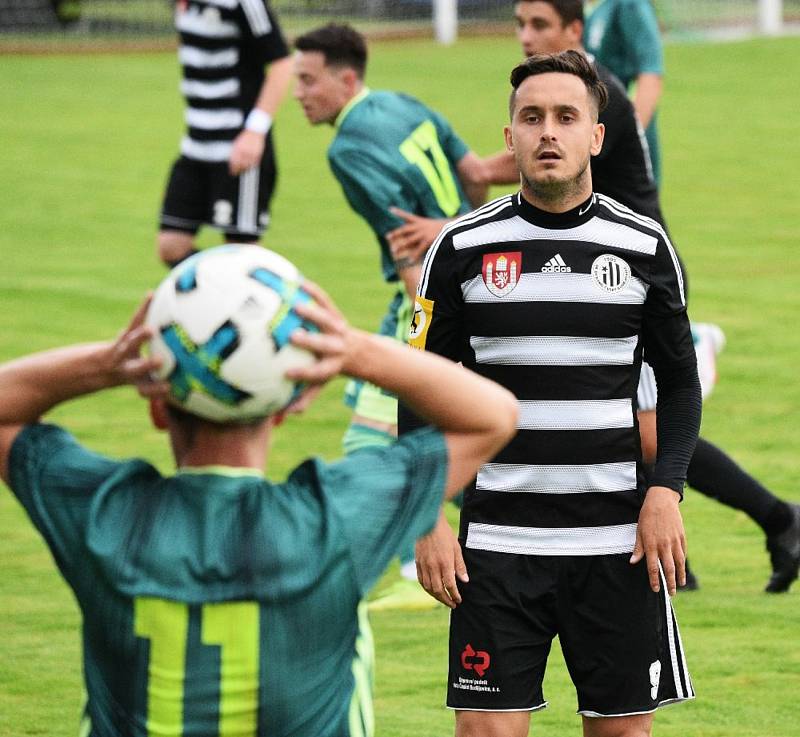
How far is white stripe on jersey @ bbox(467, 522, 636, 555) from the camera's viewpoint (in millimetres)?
4434

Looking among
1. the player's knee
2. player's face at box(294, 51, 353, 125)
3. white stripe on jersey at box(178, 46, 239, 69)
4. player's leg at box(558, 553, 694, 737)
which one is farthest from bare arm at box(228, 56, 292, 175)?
player's leg at box(558, 553, 694, 737)

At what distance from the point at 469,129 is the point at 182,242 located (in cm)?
1132

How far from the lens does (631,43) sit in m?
10.2

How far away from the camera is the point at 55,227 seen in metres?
17.4

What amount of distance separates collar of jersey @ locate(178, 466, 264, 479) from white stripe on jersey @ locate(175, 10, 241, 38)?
892cm

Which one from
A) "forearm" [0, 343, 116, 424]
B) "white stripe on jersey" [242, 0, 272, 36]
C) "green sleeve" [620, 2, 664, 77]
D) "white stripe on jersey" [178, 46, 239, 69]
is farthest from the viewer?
"white stripe on jersey" [178, 46, 239, 69]

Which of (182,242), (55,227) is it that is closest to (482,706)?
(182,242)

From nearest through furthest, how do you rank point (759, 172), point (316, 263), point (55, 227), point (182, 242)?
point (182, 242) → point (316, 263) → point (55, 227) → point (759, 172)

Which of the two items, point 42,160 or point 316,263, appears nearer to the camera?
point 316,263

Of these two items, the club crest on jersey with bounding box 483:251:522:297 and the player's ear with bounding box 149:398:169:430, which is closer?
the player's ear with bounding box 149:398:169:430

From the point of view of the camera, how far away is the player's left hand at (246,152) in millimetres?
10961

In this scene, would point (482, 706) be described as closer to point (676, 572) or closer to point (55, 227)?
point (676, 572)

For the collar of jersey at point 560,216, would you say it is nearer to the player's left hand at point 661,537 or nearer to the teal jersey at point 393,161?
the player's left hand at point 661,537

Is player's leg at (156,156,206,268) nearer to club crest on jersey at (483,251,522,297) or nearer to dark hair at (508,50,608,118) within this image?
dark hair at (508,50,608,118)
